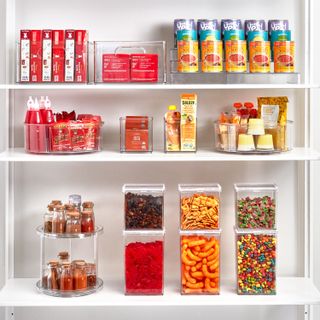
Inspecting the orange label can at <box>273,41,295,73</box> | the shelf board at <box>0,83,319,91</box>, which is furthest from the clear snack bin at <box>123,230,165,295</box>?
the orange label can at <box>273,41,295,73</box>

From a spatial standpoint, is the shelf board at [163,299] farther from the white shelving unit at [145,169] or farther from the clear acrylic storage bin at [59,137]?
the clear acrylic storage bin at [59,137]

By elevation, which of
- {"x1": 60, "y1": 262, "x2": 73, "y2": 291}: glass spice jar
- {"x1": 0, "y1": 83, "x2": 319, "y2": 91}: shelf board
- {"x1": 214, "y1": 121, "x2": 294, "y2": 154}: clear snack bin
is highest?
{"x1": 0, "y1": 83, "x2": 319, "y2": 91}: shelf board

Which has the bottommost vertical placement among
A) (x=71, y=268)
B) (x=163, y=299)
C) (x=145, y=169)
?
(x=163, y=299)

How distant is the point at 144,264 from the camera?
2.64 m

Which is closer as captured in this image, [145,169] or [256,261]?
[256,261]

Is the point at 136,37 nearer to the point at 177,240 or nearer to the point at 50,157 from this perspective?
the point at 50,157

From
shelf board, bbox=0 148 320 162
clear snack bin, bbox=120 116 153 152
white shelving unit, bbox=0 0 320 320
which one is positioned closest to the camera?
shelf board, bbox=0 148 320 162

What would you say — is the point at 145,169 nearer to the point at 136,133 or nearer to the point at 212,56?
the point at 136,133

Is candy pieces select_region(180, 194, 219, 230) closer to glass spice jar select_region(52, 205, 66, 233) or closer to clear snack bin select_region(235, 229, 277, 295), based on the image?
clear snack bin select_region(235, 229, 277, 295)

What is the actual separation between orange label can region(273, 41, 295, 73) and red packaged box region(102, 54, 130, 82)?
55 cm

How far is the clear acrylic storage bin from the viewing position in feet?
8.64

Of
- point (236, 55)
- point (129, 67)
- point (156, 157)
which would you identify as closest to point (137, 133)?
point (156, 157)

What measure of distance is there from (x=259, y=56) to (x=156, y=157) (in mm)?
533

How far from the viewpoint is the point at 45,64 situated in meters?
2.65
